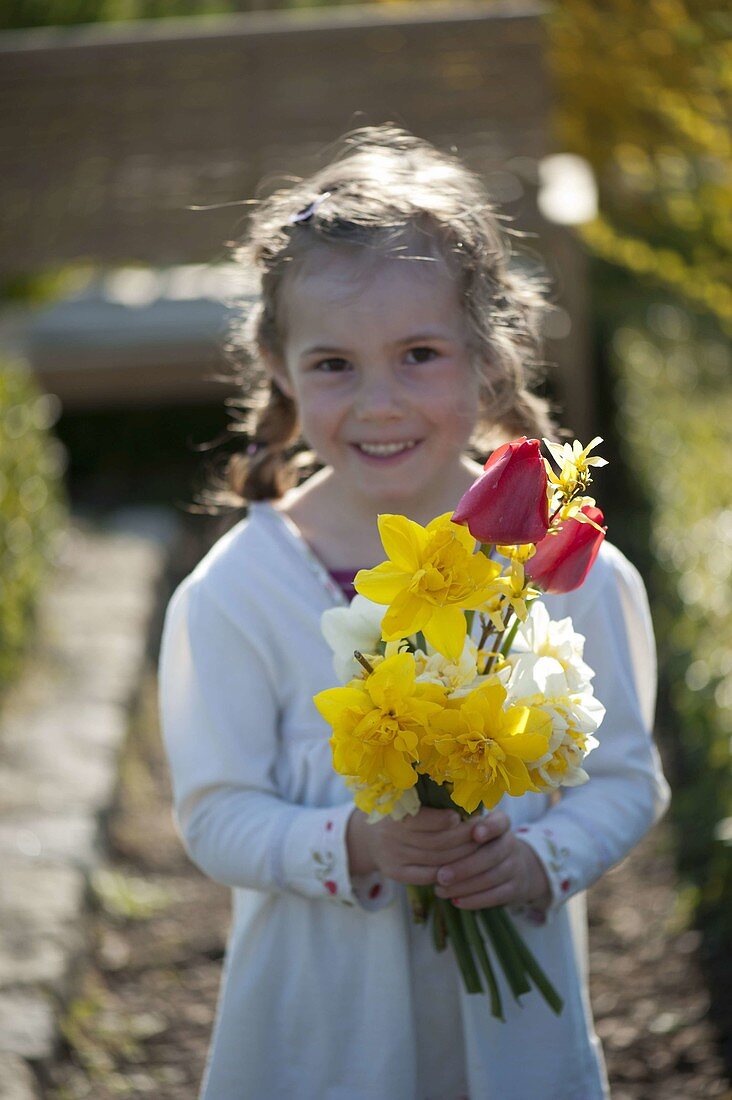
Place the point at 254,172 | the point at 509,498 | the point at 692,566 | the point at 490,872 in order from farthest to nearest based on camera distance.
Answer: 1. the point at 254,172
2. the point at 692,566
3. the point at 490,872
4. the point at 509,498

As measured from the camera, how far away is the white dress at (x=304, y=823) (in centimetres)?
160

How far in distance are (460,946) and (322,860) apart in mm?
190

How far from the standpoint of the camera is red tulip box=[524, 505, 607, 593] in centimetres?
119

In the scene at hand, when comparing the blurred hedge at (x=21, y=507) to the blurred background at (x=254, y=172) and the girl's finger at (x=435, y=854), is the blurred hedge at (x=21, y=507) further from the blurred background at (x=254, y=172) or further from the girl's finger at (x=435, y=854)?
the girl's finger at (x=435, y=854)

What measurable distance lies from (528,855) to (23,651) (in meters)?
2.61

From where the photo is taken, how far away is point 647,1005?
266 centimetres

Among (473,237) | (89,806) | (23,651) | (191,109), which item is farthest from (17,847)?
(191,109)

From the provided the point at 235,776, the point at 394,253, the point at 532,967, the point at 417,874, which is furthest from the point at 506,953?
the point at 394,253

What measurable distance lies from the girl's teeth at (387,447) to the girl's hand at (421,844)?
45cm

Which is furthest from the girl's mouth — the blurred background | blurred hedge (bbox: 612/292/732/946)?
the blurred background

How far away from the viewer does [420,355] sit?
160 cm

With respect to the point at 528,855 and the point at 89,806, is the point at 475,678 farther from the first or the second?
the point at 89,806

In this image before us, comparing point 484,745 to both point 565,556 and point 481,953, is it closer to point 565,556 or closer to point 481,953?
point 565,556

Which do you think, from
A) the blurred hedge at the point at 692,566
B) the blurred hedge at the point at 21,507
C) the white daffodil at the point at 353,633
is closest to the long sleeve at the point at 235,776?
the white daffodil at the point at 353,633
